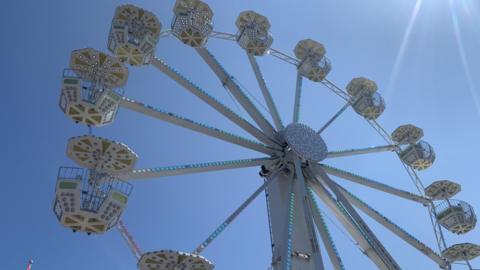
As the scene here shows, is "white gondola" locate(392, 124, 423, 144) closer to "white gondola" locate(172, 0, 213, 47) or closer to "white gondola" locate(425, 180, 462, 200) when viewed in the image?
"white gondola" locate(425, 180, 462, 200)

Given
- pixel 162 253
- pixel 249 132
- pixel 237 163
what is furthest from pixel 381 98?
pixel 162 253

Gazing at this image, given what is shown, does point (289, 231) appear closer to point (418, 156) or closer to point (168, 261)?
point (168, 261)

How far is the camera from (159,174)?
1393 centimetres

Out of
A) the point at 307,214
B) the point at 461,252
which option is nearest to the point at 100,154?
the point at 307,214

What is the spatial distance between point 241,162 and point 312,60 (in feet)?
27.0

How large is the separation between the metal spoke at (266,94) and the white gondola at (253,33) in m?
0.42

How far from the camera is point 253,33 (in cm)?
2069

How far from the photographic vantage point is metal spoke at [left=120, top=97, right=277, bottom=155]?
1480 centimetres

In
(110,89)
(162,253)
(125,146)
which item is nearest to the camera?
(162,253)

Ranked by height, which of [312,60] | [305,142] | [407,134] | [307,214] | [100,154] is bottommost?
[307,214]

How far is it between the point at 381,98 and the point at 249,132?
9412 mm

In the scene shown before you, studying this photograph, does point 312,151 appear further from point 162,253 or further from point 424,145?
point 424,145

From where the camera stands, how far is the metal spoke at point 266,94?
18.7 m

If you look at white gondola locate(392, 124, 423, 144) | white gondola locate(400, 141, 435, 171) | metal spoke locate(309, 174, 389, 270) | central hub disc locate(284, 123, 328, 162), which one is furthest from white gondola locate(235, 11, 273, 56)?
white gondola locate(400, 141, 435, 171)
